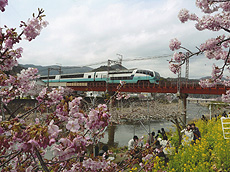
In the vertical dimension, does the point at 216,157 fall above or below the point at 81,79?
below

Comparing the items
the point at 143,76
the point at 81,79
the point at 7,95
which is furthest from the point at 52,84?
the point at 7,95

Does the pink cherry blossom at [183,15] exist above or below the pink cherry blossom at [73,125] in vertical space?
above

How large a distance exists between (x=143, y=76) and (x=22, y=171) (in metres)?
23.7

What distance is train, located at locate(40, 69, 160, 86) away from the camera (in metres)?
24.6

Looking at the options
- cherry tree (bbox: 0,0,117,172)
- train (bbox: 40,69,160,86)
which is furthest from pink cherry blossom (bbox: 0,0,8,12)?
train (bbox: 40,69,160,86)

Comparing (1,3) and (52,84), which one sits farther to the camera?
(52,84)

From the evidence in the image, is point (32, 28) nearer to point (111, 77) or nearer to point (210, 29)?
point (210, 29)

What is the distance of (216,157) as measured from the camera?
4.57 m

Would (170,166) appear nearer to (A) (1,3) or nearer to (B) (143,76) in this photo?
(A) (1,3)

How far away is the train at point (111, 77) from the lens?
80.8 feet

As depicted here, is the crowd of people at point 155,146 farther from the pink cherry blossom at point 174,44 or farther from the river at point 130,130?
the river at point 130,130

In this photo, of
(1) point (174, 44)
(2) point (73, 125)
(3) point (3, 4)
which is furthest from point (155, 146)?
(3) point (3, 4)

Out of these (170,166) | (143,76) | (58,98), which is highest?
(143,76)

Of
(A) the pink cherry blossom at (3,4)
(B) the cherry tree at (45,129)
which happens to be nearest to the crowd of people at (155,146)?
(B) the cherry tree at (45,129)
